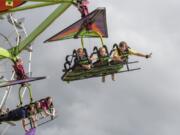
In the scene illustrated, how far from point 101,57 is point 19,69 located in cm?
678

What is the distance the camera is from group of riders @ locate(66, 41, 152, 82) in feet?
132

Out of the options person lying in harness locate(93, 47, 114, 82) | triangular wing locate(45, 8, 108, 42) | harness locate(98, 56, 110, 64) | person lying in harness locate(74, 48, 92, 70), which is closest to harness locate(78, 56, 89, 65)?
person lying in harness locate(74, 48, 92, 70)

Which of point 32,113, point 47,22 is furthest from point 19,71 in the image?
point 47,22

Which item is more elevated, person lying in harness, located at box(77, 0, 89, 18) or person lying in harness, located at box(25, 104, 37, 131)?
person lying in harness, located at box(77, 0, 89, 18)

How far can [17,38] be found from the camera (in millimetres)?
47906

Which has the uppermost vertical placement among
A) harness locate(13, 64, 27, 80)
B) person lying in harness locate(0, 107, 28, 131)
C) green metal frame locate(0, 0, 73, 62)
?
green metal frame locate(0, 0, 73, 62)

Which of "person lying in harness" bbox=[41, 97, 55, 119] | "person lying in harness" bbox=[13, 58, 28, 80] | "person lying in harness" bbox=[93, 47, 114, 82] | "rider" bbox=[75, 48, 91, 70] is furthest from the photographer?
"person lying in harness" bbox=[13, 58, 28, 80]

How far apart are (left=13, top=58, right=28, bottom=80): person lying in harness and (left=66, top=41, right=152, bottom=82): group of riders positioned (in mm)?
5516

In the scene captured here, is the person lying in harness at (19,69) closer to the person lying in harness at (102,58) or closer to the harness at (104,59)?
the person lying in harness at (102,58)

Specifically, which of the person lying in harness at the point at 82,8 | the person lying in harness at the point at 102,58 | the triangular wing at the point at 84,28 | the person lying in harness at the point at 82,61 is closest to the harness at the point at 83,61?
the person lying in harness at the point at 82,61

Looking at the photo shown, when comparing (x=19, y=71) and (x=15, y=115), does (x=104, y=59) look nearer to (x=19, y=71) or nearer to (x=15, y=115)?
(x=19, y=71)

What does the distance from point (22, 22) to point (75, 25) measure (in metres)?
9.35

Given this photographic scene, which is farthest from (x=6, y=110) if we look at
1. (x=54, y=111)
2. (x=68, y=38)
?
(x=68, y=38)

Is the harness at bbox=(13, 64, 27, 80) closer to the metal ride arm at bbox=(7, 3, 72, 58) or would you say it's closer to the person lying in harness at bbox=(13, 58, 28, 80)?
the person lying in harness at bbox=(13, 58, 28, 80)
